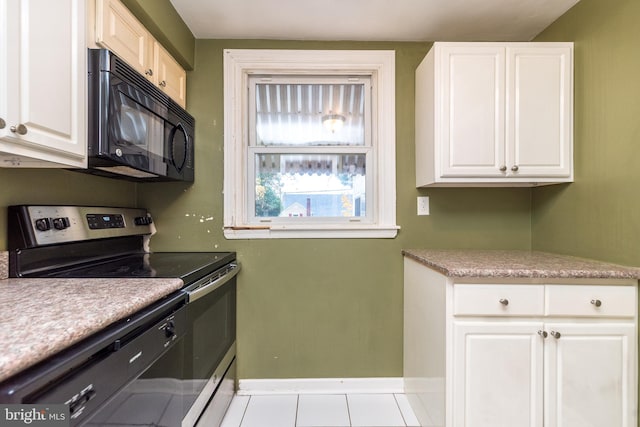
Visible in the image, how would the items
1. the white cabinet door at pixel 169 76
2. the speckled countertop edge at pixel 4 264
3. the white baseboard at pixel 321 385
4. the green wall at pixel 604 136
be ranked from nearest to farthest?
the speckled countertop edge at pixel 4 264 < the green wall at pixel 604 136 < the white cabinet door at pixel 169 76 < the white baseboard at pixel 321 385

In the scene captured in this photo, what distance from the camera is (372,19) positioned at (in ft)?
5.71

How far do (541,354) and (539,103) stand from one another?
1251 mm

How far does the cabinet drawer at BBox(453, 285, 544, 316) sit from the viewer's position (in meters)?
1.29

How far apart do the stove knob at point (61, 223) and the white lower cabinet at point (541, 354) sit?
1671 mm

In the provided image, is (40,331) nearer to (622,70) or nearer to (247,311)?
(247,311)

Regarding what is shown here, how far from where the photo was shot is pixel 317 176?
2.05 metres

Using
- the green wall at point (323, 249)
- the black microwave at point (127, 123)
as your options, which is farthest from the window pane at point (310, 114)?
the black microwave at point (127, 123)

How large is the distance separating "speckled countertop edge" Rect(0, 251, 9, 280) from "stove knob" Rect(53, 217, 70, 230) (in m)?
0.18

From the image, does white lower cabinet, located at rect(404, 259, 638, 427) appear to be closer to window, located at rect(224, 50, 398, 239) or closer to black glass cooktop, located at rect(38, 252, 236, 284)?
window, located at rect(224, 50, 398, 239)

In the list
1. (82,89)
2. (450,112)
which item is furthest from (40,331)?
(450,112)

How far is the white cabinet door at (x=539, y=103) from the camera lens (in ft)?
5.30

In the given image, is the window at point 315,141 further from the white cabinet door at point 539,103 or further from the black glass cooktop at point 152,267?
the white cabinet door at point 539,103

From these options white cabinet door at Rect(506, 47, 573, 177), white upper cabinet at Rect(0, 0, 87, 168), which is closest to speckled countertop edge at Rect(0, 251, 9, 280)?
white upper cabinet at Rect(0, 0, 87, 168)

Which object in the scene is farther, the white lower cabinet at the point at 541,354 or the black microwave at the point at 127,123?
the white lower cabinet at the point at 541,354
